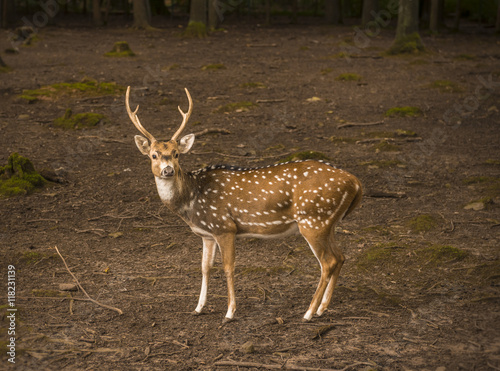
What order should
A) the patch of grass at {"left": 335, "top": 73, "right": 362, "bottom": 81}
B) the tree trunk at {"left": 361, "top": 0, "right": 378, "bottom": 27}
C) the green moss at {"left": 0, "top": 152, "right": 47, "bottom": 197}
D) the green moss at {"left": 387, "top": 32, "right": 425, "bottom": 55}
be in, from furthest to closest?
the tree trunk at {"left": 361, "top": 0, "right": 378, "bottom": 27} → the green moss at {"left": 387, "top": 32, "right": 425, "bottom": 55} → the patch of grass at {"left": 335, "top": 73, "right": 362, "bottom": 81} → the green moss at {"left": 0, "top": 152, "right": 47, "bottom": 197}

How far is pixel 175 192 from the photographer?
5312mm

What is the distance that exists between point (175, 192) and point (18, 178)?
4078 millimetres

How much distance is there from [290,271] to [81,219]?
289 cm

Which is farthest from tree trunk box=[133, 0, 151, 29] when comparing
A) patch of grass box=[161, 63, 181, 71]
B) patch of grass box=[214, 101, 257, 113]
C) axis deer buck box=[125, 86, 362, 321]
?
axis deer buck box=[125, 86, 362, 321]

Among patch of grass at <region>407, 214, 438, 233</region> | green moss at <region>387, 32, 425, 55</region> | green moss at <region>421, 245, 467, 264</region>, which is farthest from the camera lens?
green moss at <region>387, 32, 425, 55</region>

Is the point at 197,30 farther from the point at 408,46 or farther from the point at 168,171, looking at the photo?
the point at 168,171

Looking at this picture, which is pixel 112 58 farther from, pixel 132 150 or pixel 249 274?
pixel 249 274

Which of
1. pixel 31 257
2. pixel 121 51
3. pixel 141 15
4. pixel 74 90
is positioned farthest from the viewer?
pixel 141 15

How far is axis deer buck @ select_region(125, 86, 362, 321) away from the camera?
517cm

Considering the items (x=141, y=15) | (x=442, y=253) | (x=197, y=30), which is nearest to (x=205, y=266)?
(x=442, y=253)

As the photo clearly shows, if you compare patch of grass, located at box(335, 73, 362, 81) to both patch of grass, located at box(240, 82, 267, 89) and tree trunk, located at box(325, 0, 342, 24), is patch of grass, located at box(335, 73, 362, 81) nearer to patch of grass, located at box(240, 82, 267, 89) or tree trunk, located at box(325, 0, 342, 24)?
patch of grass, located at box(240, 82, 267, 89)

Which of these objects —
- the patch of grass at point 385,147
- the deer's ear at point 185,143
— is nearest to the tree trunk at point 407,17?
the patch of grass at point 385,147

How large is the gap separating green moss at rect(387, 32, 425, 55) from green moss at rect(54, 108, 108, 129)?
1020cm

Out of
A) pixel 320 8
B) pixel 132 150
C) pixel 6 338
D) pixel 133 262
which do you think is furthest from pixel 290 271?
pixel 320 8
